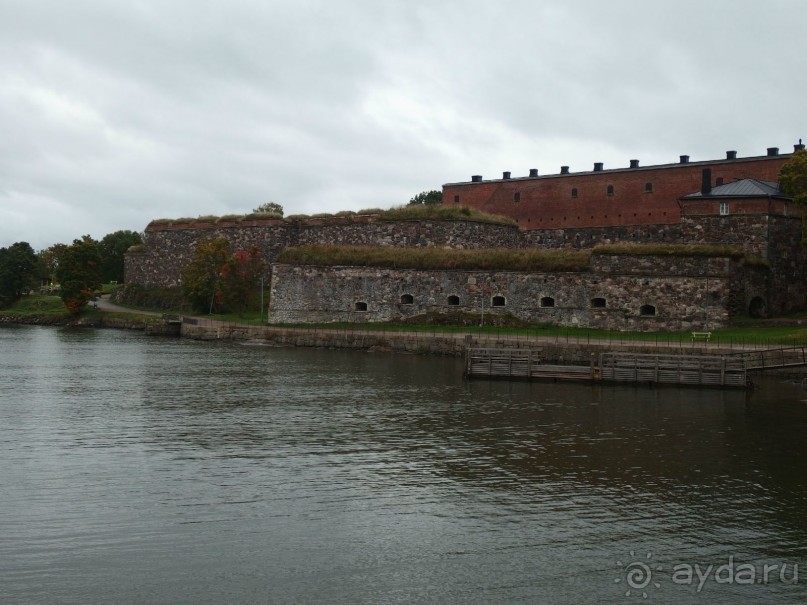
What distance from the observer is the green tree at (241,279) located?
43531 mm

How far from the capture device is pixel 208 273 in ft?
145

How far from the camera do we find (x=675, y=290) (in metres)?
32.8

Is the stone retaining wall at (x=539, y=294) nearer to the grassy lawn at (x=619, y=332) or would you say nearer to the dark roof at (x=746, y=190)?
the grassy lawn at (x=619, y=332)

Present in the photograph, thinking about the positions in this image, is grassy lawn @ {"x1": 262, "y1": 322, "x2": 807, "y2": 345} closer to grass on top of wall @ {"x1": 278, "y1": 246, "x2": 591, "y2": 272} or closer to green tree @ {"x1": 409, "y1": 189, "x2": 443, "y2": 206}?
grass on top of wall @ {"x1": 278, "y1": 246, "x2": 591, "y2": 272}

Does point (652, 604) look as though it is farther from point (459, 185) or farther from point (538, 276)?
point (459, 185)

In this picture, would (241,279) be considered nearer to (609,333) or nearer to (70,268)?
(70,268)

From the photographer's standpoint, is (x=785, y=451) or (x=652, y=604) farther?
(x=785, y=451)

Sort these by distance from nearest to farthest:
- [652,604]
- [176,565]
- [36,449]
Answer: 1. [652,604]
2. [176,565]
3. [36,449]

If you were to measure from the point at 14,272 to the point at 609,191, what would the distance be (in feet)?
132

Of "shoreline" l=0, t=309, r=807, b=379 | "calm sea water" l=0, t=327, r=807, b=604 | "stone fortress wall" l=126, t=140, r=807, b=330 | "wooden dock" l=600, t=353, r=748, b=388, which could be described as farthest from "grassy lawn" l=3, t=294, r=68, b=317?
"wooden dock" l=600, t=353, r=748, b=388

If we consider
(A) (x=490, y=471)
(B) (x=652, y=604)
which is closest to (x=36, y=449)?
(A) (x=490, y=471)

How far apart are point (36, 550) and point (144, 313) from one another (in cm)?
4096

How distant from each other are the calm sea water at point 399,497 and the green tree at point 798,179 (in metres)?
13.6

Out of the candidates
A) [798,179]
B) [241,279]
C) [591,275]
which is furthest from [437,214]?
[798,179]
